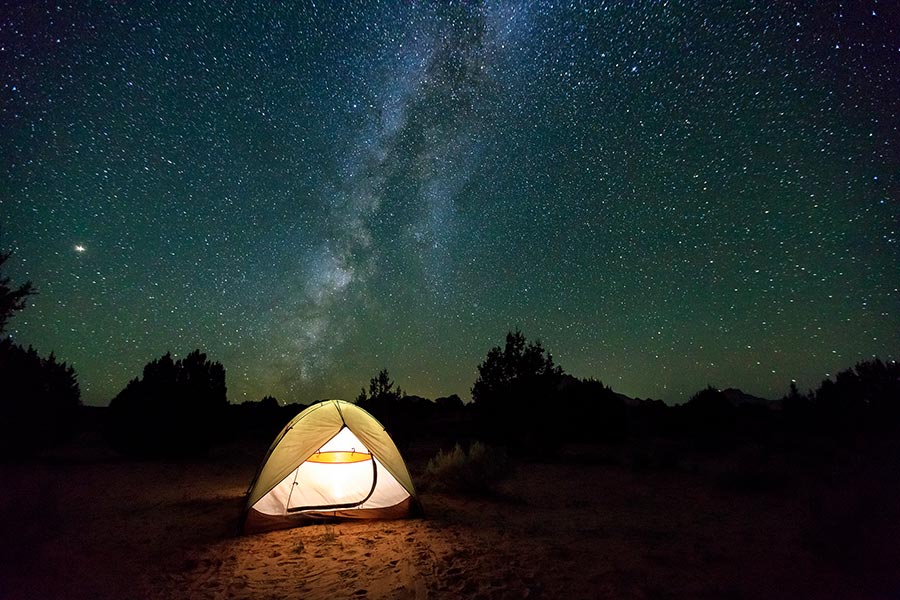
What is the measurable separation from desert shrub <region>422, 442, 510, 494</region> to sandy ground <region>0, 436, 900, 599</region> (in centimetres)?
49

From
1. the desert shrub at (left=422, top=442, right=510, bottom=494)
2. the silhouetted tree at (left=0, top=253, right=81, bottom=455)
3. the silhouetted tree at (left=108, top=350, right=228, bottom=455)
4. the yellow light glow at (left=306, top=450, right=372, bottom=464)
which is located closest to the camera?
the yellow light glow at (left=306, top=450, right=372, bottom=464)

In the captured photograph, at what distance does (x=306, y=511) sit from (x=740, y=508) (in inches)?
313

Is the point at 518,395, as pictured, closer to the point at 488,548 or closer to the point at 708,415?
the point at 488,548

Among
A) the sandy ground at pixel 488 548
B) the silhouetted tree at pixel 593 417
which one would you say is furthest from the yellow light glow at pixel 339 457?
the silhouetted tree at pixel 593 417

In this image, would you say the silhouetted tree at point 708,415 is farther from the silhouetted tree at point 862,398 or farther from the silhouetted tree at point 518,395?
the silhouetted tree at point 518,395

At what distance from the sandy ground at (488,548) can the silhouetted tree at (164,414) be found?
578 cm

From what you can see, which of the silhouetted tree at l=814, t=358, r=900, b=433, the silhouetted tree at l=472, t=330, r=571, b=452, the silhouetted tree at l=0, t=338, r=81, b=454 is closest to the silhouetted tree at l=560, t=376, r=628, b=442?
the silhouetted tree at l=472, t=330, r=571, b=452

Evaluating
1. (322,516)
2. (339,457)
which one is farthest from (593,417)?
(322,516)

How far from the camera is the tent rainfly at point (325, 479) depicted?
704cm

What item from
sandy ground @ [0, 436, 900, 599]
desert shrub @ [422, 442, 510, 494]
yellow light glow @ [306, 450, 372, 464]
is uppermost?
yellow light glow @ [306, 450, 372, 464]

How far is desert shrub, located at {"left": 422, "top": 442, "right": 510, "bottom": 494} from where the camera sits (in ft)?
31.3

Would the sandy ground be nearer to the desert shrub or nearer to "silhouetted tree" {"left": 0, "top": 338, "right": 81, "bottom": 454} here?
the desert shrub

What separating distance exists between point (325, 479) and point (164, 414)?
10.1 meters

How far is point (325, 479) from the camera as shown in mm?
8359
